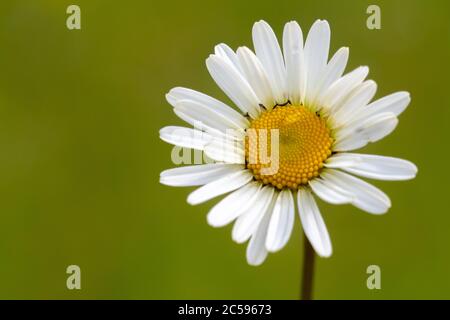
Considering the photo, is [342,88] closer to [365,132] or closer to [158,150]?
[365,132]

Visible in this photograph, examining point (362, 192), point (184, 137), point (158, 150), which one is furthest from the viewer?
point (158, 150)

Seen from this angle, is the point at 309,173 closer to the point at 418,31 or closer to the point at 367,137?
the point at 367,137

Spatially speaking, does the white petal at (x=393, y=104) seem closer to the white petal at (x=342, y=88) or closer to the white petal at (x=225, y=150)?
the white petal at (x=342, y=88)

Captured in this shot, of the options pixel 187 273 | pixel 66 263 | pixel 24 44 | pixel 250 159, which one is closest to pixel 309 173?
pixel 250 159

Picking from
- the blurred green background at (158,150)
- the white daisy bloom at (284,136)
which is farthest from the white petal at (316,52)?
the blurred green background at (158,150)

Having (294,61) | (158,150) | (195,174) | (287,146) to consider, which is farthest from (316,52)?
(158,150)

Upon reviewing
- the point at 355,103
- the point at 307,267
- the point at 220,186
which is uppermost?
the point at 355,103

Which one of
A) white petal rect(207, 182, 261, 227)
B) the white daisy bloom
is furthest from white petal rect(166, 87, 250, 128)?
white petal rect(207, 182, 261, 227)
